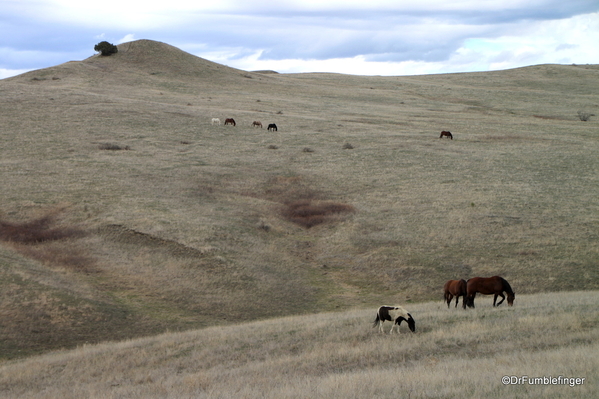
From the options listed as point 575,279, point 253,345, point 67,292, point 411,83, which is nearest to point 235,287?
point 67,292

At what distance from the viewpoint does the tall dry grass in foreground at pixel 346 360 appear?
9.31 m

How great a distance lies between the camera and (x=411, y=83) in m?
95.1

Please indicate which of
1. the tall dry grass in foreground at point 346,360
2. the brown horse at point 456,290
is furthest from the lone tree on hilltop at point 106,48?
the brown horse at point 456,290

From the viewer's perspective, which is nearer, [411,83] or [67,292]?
[67,292]

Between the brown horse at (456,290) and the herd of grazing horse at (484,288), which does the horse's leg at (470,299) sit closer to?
the herd of grazing horse at (484,288)

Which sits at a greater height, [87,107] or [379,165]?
[87,107]

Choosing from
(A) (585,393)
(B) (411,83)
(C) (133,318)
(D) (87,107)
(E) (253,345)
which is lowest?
(C) (133,318)

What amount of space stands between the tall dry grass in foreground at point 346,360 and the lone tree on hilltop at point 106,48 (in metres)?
76.8

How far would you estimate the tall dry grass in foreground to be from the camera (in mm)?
9312

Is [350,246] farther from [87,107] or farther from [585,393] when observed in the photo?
[87,107]

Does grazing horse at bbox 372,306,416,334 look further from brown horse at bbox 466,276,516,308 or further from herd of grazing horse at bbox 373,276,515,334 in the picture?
brown horse at bbox 466,276,516,308

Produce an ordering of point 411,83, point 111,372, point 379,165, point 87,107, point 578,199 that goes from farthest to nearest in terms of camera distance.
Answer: point 411,83 → point 87,107 → point 379,165 → point 578,199 → point 111,372

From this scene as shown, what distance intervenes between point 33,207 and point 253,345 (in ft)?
62.2

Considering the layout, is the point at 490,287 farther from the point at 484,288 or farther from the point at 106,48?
the point at 106,48
